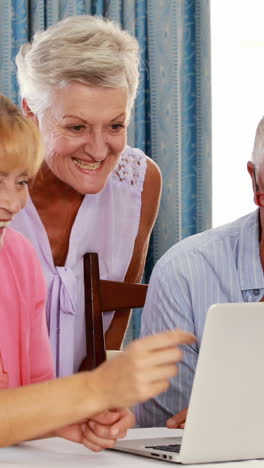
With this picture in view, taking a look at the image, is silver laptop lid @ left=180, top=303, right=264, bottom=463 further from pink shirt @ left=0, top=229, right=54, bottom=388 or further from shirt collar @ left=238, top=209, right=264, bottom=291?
shirt collar @ left=238, top=209, right=264, bottom=291

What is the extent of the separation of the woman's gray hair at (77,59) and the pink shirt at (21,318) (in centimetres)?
40

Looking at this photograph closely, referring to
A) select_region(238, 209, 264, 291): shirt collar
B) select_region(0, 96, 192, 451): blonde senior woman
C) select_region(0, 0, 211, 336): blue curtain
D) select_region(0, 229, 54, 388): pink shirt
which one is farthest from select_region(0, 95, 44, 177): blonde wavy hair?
select_region(0, 0, 211, 336): blue curtain

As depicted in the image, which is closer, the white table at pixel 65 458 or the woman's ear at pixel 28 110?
the white table at pixel 65 458

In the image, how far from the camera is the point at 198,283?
1.87 m

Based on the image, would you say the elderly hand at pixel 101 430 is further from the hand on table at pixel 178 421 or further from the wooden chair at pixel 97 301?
the wooden chair at pixel 97 301

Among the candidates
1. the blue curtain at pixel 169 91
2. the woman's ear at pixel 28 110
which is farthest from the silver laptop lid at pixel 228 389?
the blue curtain at pixel 169 91

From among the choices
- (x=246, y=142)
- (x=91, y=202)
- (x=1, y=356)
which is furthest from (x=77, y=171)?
(x=246, y=142)

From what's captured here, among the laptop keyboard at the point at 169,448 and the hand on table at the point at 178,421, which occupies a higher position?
the laptop keyboard at the point at 169,448

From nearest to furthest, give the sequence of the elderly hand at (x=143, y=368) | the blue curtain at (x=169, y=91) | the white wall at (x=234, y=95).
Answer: the elderly hand at (x=143, y=368) < the blue curtain at (x=169, y=91) < the white wall at (x=234, y=95)

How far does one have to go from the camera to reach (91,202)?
6.97 ft

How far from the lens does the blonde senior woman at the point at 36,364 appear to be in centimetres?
103

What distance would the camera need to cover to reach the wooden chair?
2.02 m

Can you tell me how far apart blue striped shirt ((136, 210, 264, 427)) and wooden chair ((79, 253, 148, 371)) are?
152mm

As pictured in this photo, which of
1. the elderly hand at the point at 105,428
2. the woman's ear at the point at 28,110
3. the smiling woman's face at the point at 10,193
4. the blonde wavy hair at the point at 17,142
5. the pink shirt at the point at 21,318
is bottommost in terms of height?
the elderly hand at the point at 105,428
